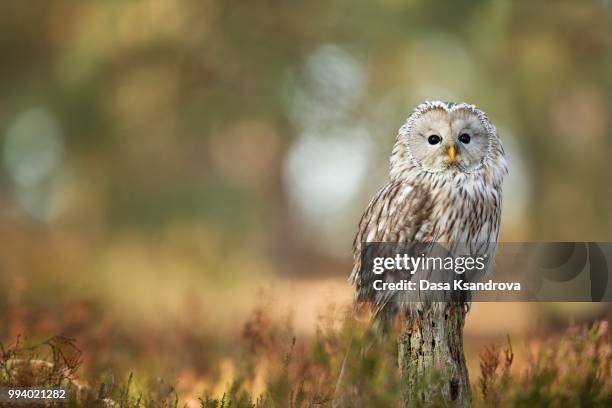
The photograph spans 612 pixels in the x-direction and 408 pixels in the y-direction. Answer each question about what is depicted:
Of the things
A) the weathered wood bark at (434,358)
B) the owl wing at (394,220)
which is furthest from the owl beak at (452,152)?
the weathered wood bark at (434,358)

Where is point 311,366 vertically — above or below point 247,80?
below

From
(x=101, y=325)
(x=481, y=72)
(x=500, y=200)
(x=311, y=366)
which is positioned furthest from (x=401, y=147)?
(x=481, y=72)

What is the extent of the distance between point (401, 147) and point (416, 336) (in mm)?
621

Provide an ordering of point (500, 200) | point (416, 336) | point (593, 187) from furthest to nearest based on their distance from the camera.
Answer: point (593, 187) < point (500, 200) < point (416, 336)

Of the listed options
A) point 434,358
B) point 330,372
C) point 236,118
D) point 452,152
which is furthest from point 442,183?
point 236,118

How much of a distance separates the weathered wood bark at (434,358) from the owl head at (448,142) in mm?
459

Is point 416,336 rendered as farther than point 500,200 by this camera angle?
No

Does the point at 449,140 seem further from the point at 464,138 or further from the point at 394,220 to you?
the point at 394,220

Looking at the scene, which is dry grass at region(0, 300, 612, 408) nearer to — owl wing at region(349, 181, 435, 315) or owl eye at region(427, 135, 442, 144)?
owl wing at region(349, 181, 435, 315)

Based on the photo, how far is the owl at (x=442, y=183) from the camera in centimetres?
212

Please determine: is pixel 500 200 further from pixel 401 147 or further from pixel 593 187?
pixel 593 187

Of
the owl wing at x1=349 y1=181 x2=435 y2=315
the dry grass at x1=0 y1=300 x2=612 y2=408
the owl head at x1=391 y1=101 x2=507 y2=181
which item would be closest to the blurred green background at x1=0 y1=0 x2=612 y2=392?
the dry grass at x1=0 y1=300 x2=612 y2=408

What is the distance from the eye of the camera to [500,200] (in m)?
2.23

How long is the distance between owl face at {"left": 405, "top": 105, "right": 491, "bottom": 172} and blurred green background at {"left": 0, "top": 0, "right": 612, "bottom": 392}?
236cm
